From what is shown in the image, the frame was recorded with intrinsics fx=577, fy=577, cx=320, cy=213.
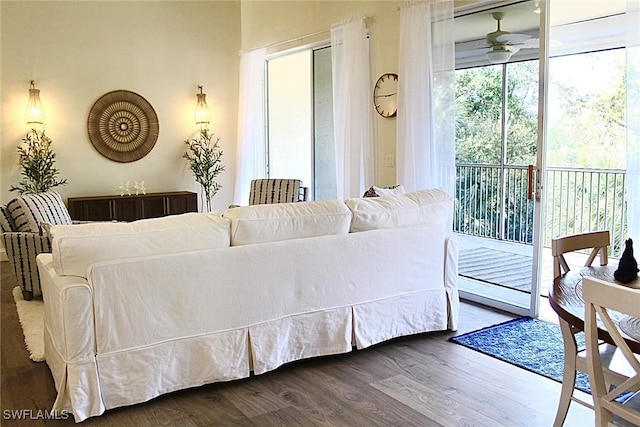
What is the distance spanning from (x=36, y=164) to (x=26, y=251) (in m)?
1.91

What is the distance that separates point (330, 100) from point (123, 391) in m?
4.44

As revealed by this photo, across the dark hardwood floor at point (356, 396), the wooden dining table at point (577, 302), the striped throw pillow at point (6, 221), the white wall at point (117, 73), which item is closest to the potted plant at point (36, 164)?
the white wall at point (117, 73)

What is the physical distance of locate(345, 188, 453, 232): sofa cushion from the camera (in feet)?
11.6

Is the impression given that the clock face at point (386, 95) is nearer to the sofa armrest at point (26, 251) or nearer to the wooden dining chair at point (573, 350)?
the wooden dining chair at point (573, 350)

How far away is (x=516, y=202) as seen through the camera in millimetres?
5332

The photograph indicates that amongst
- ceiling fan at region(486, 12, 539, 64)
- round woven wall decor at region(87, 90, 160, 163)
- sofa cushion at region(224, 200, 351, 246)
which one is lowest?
sofa cushion at region(224, 200, 351, 246)

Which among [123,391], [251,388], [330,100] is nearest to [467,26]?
[330,100]

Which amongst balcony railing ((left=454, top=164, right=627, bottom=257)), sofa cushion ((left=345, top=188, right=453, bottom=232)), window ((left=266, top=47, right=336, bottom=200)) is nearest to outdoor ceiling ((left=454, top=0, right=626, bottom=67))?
balcony railing ((left=454, top=164, right=627, bottom=257))

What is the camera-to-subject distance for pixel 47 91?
654 cm

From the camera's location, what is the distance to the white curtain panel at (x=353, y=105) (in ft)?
18.3

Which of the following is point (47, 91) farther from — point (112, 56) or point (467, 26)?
point (467, 26)

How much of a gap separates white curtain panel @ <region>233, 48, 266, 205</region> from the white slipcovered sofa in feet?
13.2

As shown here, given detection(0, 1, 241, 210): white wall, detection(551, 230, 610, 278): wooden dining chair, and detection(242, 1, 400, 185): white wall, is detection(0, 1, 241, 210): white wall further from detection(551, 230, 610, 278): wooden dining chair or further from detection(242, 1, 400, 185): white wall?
detection(551, 230, 610, 278): wooden dining chair

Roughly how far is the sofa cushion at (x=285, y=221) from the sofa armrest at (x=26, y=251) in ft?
7.45
